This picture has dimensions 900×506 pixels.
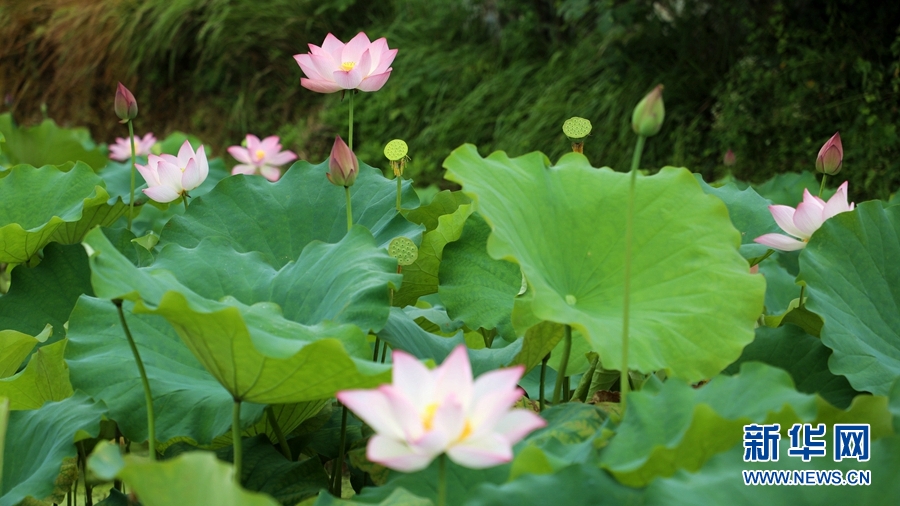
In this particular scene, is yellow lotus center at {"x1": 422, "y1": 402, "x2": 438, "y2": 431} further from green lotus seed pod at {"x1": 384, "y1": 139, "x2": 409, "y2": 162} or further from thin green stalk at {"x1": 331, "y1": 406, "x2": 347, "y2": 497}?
green lotus seed pod at {"x1": 384, "y1": 139, "x2": 409, "y2": 162}

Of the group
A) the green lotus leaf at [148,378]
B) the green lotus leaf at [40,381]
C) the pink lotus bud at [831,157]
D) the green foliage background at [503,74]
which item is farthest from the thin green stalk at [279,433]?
the green foliage background at [503,74]

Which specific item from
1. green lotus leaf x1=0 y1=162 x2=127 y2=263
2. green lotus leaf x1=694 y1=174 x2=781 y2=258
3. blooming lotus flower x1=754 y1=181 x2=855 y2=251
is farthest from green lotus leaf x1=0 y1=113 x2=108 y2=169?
blooming lotus flower x1=754 y1=181 x2=855 y2=251

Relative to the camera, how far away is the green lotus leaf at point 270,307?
55cm

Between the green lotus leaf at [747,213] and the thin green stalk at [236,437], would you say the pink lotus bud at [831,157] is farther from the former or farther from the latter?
the thin green stalk at [236,437]

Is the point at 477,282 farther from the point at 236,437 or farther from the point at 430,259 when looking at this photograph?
the point at 236,437

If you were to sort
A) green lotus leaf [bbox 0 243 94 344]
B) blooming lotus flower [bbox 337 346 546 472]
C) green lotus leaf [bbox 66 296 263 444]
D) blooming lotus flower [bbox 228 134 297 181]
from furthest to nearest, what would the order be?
1. blooming lotus flower [bbox 228 134 297 181]
2. green lotus leaf [bbox 0 243 94 344]
3. green lotus leaf [bbox 66 296 263 444]
4. blooming lotus flower [bbox 337 346 546 472]

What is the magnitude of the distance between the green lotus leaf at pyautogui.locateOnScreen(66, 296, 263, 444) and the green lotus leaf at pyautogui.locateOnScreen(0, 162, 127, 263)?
0.37 metres

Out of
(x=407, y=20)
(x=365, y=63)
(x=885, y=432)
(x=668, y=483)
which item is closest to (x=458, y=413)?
(x=668, y=483)

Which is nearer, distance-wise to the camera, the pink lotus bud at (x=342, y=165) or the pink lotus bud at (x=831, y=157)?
the pink lotus bud at (x=342, y=165)

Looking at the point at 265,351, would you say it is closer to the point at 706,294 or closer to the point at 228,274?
the point at 228,274

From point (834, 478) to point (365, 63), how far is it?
65 centimetres

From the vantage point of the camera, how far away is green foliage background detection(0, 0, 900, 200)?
3180mm

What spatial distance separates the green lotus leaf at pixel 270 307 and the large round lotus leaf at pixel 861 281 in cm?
40

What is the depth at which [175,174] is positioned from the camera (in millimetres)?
A: 1024
